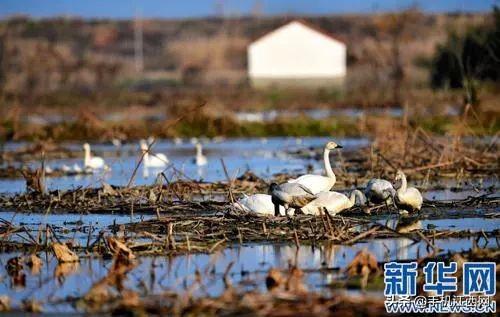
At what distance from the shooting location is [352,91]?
Answer: 191ft

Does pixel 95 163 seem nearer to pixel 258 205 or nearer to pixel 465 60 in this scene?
pixel 258 205

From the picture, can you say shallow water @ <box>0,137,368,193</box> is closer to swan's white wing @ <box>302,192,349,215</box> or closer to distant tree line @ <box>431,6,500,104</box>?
swan's white wing @ <box>302,192,349,215</box>

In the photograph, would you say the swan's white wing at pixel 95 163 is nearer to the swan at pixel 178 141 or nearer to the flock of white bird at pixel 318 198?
the flock of white bird at pixel 318 198

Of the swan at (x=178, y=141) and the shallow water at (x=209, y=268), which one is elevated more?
the swan at (x=178, y=141)

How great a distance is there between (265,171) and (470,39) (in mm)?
19035

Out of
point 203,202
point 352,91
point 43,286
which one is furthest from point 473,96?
point 352,91

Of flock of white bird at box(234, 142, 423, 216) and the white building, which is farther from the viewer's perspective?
the white building

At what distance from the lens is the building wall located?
82.9 metres

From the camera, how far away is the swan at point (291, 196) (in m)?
14.1

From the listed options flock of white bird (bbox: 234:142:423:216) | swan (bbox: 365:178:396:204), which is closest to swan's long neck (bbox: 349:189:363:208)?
flock of white bird (bbox: 234:142:423:216)

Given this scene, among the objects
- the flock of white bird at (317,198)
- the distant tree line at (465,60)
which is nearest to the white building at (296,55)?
the distant tree line at (465,60)

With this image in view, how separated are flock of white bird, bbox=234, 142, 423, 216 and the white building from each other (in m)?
66.5

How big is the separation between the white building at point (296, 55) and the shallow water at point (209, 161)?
4652cm

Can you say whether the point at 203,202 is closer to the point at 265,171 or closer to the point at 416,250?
the point at 416,250
